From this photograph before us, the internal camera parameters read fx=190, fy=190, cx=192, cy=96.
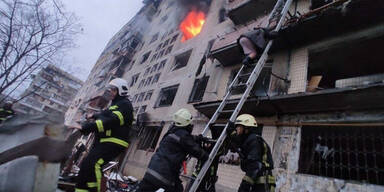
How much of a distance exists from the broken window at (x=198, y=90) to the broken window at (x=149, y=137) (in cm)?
308

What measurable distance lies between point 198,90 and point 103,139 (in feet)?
27.8

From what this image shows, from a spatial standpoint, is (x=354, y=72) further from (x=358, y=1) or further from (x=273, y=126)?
(x=273, y=126)

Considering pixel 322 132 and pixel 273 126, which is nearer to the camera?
pixel 322 132

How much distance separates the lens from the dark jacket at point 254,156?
3.05 m

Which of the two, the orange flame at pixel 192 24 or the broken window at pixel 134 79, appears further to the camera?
the broken window at pixel 134 79

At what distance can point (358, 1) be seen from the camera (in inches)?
216

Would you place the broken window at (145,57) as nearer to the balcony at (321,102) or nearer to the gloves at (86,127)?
the balcony at (321,102)

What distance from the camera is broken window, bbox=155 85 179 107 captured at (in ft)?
46.9

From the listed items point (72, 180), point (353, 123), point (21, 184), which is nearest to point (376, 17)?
point (353, 123)

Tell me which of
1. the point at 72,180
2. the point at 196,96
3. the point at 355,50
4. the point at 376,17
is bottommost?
the point at 72,180

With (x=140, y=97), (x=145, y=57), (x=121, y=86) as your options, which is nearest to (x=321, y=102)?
(x=121, y=86)

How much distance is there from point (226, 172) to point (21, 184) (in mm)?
5896

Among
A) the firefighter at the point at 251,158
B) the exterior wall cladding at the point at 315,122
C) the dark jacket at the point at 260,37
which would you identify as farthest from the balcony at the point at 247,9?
the firefighter at the point at 251,158

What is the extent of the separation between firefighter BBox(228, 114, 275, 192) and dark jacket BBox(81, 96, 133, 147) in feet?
6.10
